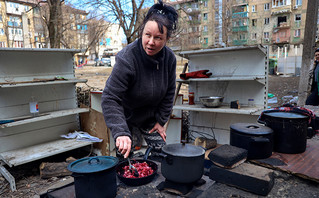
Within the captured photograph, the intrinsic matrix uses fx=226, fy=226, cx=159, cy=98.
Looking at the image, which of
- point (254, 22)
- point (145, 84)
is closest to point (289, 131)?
point (145, 84)

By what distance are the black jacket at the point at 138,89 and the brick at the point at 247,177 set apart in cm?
69

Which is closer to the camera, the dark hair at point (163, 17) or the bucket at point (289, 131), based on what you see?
the dark hair at point (163, 17)

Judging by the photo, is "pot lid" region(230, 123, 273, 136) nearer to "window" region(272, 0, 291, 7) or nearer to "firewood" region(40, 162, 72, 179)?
"firewood" region(40, 162, 72, 179)

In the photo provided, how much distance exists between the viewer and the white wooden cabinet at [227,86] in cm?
401

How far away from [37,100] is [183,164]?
3.65 m

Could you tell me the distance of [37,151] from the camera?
12.8 ft

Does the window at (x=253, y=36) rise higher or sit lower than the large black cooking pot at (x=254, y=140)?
higher

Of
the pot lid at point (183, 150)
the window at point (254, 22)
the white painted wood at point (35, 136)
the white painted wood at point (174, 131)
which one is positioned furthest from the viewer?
the window at point (254, 22)

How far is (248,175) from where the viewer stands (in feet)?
5.33

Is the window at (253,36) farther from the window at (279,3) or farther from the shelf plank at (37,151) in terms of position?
the shelf plank at (37,151)

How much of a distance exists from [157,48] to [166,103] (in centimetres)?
58

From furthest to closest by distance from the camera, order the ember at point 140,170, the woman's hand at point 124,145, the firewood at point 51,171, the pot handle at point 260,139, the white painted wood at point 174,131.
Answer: the white painted wood at point 174,131 < the firewood at point 51,171 < the pot handle at point 260,139 < the ember at point 140,170 < the woman's hand at point 124,145

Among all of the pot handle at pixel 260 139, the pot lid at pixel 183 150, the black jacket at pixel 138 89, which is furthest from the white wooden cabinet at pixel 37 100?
the pot handle at pixel 260 139

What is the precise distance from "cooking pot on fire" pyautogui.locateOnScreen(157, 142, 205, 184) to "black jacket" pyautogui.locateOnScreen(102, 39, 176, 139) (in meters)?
0.35
